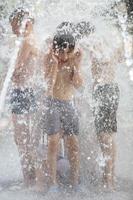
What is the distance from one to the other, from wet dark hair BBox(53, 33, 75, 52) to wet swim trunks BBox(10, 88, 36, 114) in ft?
1.67

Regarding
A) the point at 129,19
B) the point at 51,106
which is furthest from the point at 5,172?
the point at 129,19

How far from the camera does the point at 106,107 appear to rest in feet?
19.5

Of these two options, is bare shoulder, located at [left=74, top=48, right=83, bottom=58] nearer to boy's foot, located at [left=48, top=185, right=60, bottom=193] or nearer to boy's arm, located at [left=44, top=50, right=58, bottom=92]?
boy's arm, located at [left=44, top=50, right=58, bottom=92]

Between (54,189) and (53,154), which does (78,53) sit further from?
(54,189)

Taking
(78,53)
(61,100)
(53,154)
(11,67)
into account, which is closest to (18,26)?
(11,67)

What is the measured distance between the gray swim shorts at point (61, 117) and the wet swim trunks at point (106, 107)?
0.26 meters

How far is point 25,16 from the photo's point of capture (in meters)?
6.14

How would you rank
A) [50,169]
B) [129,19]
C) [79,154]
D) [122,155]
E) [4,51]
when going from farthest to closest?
[129,19] < [4,51] < [122,155] < [79,154] < [50,169]

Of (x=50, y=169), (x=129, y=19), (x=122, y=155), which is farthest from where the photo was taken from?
(x=129, y=19)

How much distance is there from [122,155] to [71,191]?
4.35 feet

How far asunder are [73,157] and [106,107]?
2.05ft

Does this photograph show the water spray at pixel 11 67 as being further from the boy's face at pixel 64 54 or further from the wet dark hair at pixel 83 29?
the wet dark hair at pixel 83 29

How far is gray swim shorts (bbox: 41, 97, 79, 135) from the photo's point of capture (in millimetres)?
5660

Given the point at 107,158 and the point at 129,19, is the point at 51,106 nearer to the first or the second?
the point at 107,158
